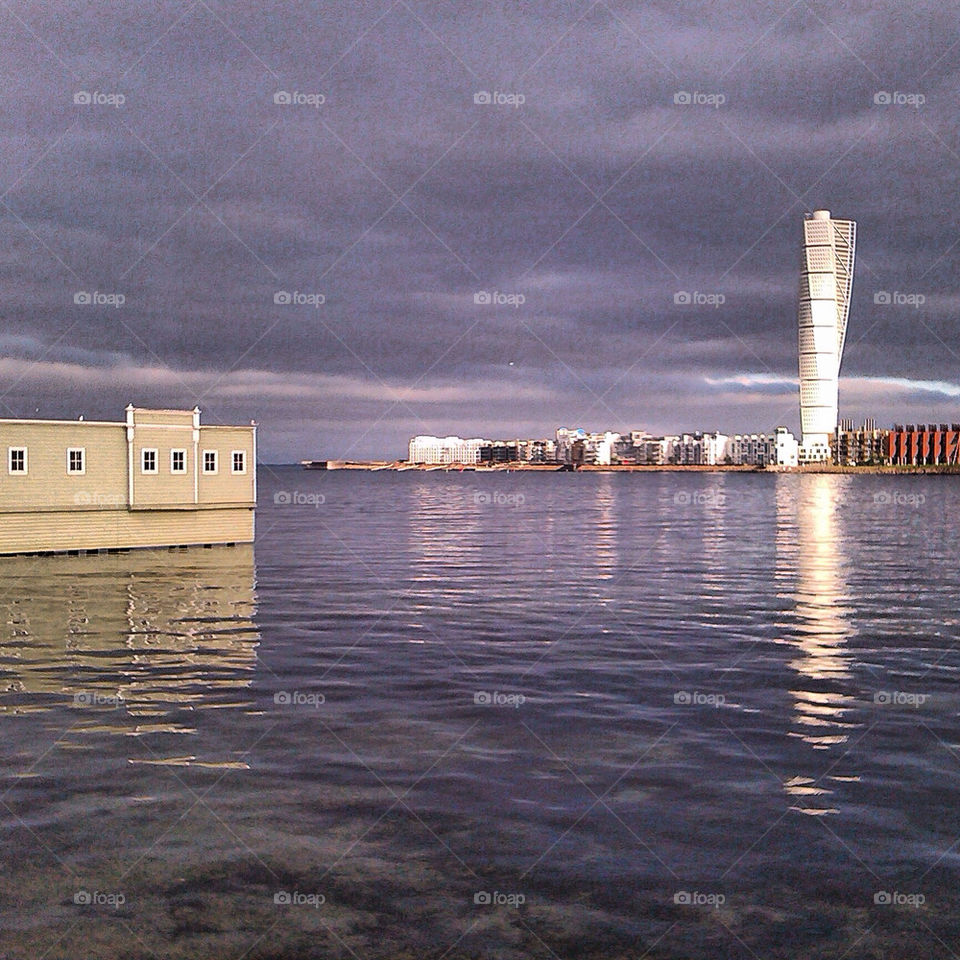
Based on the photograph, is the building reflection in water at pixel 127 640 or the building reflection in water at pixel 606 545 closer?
the building reflection in water at pixel 127 640

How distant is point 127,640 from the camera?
2962 centimetres

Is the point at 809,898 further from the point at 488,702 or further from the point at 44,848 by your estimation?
the point at 488,702

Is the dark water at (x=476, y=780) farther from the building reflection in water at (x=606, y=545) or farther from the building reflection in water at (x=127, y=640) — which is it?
the building reflection in water at (x=606, y=545)

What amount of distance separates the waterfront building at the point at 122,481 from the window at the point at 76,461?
0.05 m

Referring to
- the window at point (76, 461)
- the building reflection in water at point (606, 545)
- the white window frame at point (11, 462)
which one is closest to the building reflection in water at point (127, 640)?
the white window frame at point (11, 462)

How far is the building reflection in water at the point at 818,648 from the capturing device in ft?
61.0

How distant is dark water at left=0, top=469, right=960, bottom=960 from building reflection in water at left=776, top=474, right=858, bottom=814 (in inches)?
4.9

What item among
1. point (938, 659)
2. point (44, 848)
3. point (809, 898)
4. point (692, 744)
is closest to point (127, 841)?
point (44, 848)

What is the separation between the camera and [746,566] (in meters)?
55.6

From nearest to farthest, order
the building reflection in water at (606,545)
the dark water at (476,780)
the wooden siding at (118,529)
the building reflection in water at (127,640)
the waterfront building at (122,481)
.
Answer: the dark water at (476,780) → the building reflection in water at (127,640) → the building reflection in water at (606,545) → the waterfront building at (122,481) → the wooden siding at (118,529)

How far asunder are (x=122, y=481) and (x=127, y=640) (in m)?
27.7

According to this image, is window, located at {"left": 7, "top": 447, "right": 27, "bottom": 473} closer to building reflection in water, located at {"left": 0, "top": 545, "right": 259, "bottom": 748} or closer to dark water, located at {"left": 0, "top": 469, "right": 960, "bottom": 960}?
building reflection in water, located at {"left": 0, "top": 545, "right": 259, "bottom": 748}

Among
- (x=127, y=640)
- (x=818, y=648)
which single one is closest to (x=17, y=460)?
(x=127, y=640)

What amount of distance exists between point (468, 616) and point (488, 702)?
1432 centimetres
